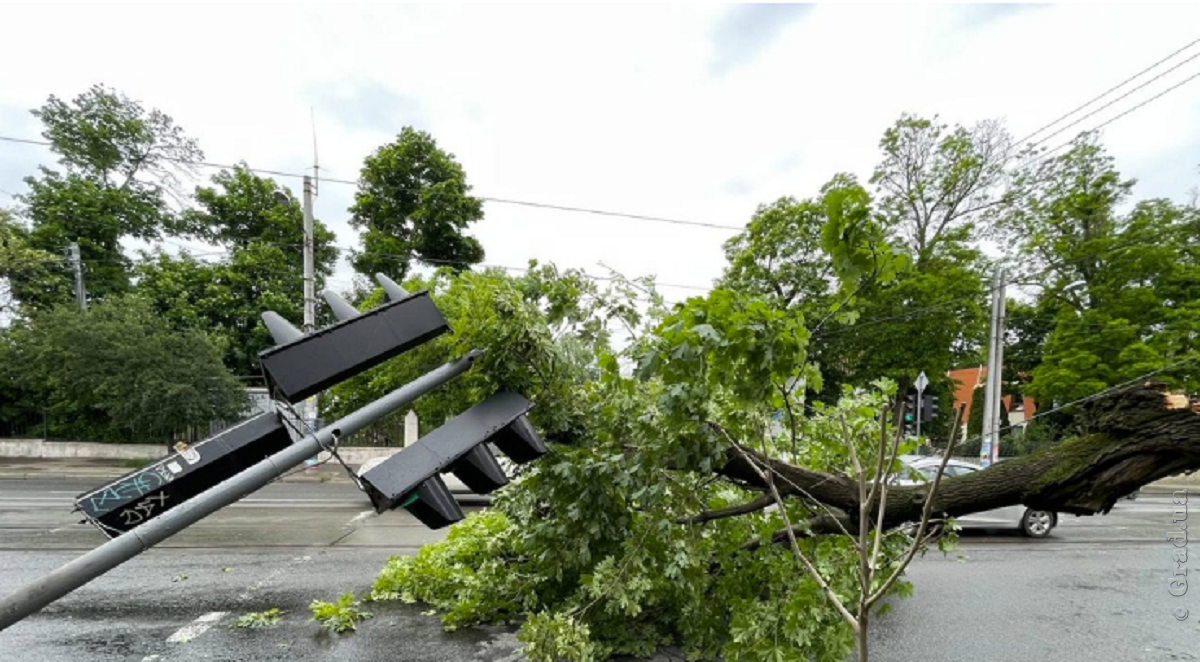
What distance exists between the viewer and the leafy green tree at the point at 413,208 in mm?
20094

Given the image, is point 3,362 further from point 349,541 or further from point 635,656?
point 635,656

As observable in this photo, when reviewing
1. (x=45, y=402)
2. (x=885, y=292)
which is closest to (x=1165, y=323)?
(x=885, y=292)

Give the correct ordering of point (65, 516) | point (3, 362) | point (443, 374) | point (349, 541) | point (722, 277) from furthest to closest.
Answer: point (722, 277) → point (3, 362) → point (65, 516) → point (349, 541) → point (443, 374)

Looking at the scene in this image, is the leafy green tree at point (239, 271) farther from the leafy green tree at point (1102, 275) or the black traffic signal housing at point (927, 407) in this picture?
the leafy green tree at point (1102, 275)

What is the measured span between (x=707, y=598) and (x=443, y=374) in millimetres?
2775

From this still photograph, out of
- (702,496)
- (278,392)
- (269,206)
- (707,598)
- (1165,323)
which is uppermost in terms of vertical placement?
(269,206)

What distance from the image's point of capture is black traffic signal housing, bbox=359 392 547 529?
6.65 ft

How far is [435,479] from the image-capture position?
2178 mm

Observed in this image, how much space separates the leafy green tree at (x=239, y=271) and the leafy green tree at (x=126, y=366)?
2602 millimetres

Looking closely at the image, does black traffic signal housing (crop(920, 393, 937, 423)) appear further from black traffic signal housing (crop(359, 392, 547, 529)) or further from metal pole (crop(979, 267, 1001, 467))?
black traffic signal housing (crop(359, 392, 547, 529))

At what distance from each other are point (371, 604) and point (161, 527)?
14.1ft

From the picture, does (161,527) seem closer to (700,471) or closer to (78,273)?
(700,471)

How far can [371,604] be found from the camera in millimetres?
5266

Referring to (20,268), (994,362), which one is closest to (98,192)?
(20,268)
